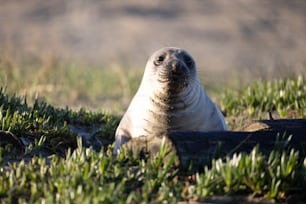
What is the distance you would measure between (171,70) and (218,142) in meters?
0.96

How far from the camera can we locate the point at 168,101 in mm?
6266

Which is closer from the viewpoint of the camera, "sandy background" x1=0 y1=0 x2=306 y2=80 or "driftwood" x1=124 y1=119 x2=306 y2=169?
"driftwood" x1=124 y1=119 x2=306 y2=169

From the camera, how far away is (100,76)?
600 inches

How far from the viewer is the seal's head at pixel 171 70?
6125mm

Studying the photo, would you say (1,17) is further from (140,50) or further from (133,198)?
(133,198)

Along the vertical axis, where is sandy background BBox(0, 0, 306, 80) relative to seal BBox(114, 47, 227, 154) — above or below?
below

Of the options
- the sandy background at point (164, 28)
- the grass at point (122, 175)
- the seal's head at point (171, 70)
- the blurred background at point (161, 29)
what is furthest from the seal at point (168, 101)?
the sandy background at point (164, 28)

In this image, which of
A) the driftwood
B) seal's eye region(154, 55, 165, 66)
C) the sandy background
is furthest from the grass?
the sandy background

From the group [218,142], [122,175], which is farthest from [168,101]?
[122,175]

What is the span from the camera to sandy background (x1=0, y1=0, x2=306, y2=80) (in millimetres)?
23547

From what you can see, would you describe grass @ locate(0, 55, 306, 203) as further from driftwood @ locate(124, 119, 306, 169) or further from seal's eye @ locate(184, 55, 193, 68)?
seal's eye @ locate(184, 55, 193, 68)

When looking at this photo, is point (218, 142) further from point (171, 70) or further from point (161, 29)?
point (161, 29)

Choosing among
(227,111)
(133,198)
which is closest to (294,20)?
(227,111)

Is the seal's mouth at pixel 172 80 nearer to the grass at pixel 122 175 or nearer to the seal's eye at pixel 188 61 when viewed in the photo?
the seal's eye at pixel 188 61
